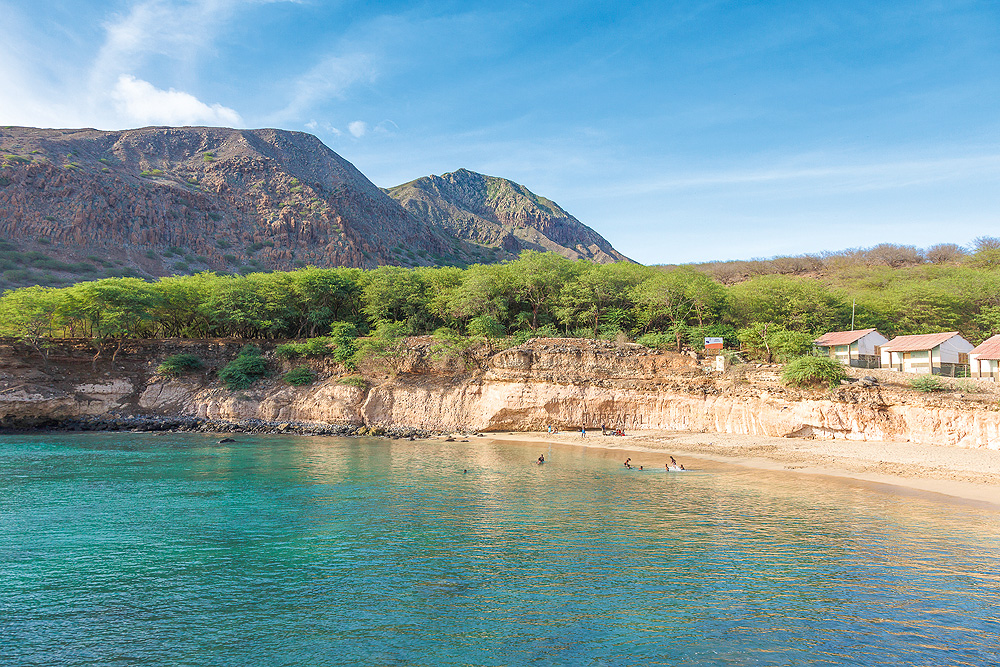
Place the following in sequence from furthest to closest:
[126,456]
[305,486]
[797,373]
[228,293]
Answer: [228,293] < [797,373] < [126,456] < [305,486]

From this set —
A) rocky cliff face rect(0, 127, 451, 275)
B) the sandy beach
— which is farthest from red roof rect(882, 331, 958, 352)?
rocky cliff face rect(0, 127, 451, 275)

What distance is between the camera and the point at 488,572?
46.8 ft

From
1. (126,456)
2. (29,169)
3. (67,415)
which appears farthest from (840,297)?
(29,169)

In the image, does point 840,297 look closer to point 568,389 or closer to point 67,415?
point 568,389

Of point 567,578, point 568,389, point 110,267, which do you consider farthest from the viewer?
point 110,267

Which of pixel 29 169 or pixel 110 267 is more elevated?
pixel 29 169

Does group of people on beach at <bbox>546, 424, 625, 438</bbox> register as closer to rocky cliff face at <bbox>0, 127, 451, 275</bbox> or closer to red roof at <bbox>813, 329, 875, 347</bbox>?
red roof at <bbox>813, 329, 875, 347</bbox>

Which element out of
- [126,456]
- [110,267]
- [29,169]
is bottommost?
[126,456]

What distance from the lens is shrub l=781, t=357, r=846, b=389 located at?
3641 cm

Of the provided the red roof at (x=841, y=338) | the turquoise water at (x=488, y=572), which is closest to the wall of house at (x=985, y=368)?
the red roof at (x=841, y=338)

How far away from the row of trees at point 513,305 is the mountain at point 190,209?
34.2 metres

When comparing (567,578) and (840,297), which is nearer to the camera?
(567,578)

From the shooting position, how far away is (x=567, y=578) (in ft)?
45.8

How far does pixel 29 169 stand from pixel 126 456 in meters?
90.8
